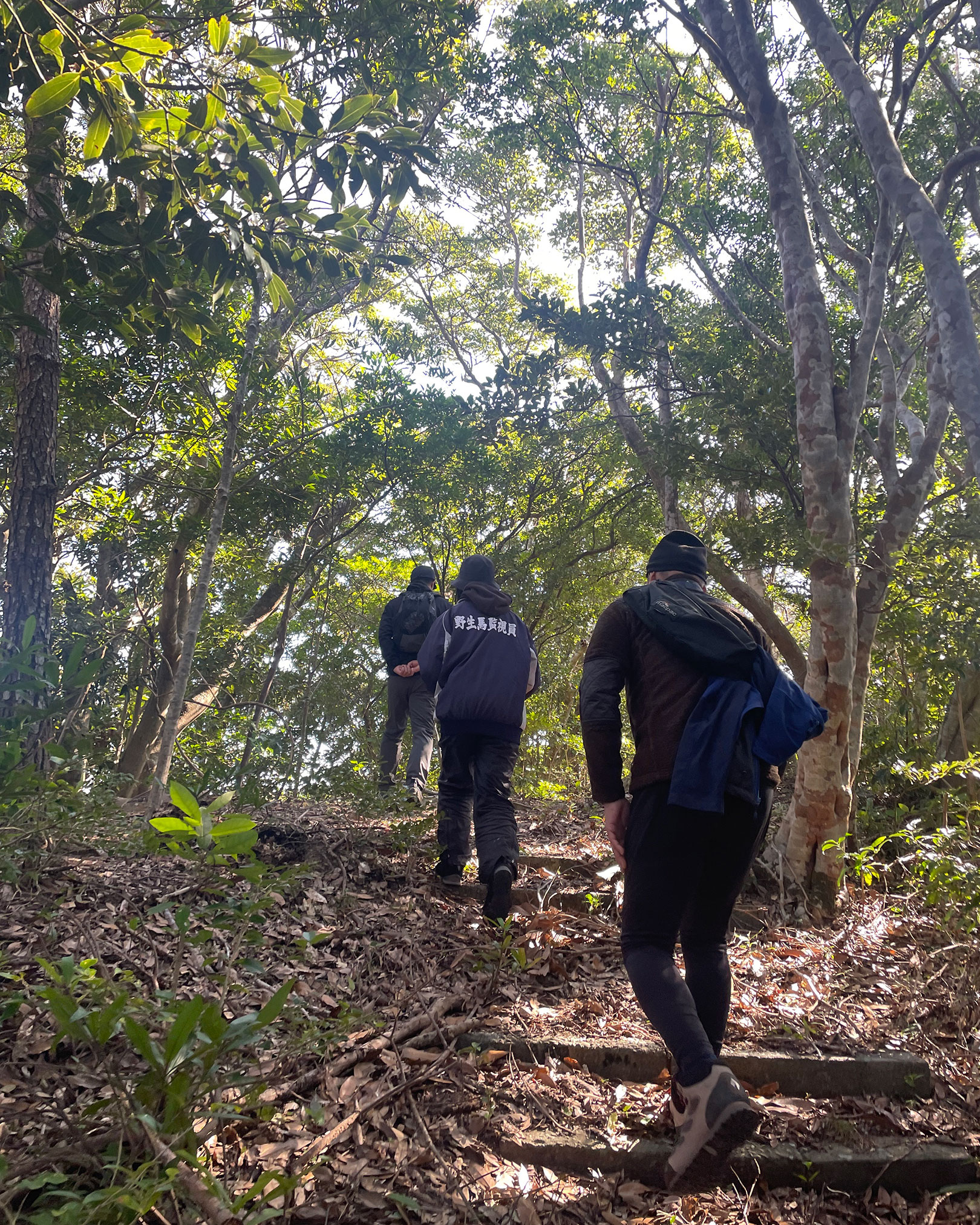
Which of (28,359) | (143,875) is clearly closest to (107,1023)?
(143,875)

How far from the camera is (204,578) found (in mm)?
6184

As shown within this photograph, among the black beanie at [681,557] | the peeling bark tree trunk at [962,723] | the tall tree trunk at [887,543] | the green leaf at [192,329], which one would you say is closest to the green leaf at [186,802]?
the black beanie at [681,557]

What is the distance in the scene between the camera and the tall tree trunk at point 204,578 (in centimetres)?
583

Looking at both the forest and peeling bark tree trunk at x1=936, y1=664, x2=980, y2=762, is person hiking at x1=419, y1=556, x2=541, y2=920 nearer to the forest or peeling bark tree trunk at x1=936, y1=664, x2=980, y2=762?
the forest

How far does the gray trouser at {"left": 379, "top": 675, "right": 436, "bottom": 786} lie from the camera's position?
636 cm

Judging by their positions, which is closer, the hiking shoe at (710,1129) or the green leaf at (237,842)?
the green leaf at (237,842)

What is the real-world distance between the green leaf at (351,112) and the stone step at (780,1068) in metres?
3.73

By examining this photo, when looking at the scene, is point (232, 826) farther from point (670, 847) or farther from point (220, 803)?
point (670, 847)

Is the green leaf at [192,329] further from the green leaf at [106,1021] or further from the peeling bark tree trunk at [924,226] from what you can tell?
the peeling bark tree trunk at [924,226]

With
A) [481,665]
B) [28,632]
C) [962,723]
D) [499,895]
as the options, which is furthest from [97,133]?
[962,723]

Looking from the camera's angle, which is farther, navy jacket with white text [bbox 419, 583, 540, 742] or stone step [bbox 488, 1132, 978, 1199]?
navy jacket with white text [bbox 419, 583, 540, 742]

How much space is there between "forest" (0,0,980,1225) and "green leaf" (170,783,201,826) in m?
0.02

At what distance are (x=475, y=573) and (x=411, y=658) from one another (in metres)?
1.93

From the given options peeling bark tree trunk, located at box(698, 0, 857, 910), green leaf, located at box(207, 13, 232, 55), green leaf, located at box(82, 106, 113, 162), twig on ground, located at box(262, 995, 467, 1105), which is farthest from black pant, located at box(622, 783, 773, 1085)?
green leaf, located at box(82, 106, 113, 162)
